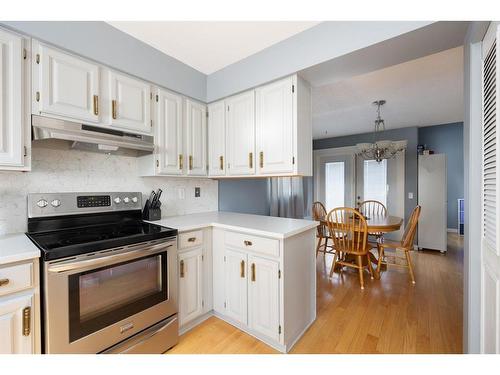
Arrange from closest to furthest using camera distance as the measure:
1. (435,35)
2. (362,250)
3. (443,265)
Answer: (435,35) → (362,250) → (443,265)

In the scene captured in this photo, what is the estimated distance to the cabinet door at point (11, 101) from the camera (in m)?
1.25

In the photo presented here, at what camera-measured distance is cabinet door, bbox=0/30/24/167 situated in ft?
4.09

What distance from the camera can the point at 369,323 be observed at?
1939 millimetres

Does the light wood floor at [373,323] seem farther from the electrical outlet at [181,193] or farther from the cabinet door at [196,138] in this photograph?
the cabinet door at [196,138]

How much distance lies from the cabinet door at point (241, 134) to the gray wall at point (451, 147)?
4.73 meters

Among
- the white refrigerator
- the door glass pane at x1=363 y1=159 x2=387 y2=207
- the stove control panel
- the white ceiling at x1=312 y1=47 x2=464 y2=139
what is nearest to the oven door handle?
the stove control panel

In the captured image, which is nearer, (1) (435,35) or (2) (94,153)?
(1) (435,35)

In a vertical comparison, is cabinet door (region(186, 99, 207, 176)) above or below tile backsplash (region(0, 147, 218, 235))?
above

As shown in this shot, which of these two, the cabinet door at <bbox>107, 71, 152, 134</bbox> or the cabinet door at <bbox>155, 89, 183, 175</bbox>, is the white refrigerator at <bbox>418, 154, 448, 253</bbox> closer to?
the cabinet door at <bbox>155, 89, 183, 175</bbox>

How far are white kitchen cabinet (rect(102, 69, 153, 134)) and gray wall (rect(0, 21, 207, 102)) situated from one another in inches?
3.0

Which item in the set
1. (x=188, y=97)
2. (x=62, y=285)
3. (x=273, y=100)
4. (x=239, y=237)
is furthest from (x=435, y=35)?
(x=62, y=285)
